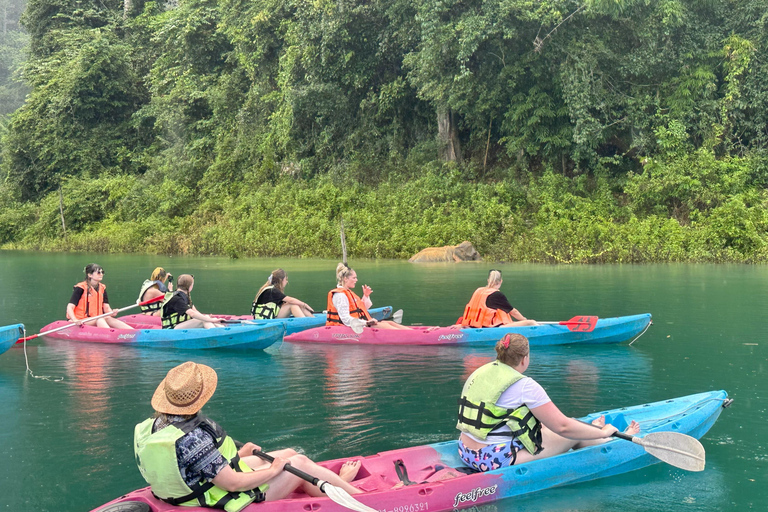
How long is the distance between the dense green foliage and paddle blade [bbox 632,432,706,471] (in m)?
18.2

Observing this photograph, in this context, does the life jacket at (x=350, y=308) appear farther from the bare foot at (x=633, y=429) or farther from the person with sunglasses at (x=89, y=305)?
the bare foot at (x=633, y=429)

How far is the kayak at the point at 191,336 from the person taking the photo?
1062 centimetres

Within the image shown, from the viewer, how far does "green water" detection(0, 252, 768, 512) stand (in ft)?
18.4

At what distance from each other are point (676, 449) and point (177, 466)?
3.34 metres

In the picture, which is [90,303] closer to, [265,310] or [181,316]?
[181,316]

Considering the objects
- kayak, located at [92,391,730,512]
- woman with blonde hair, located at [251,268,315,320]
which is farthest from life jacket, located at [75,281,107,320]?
kayak, located at [92,391,730,512]

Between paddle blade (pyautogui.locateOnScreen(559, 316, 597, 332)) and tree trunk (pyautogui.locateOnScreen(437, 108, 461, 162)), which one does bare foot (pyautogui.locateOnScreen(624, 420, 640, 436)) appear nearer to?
paddle blade (pyautogui.locateOnScreen(559, 316, 597, 332))

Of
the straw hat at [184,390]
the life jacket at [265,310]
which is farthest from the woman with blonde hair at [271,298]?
the straw hat at [184,390]

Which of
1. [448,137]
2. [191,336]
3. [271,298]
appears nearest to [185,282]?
[191,336]

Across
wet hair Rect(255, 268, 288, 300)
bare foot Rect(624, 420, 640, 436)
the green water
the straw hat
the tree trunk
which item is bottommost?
the green water

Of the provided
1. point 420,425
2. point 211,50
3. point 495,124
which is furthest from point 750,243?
point 211,50

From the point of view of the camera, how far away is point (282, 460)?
453 cm

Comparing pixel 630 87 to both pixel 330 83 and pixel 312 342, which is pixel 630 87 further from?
pixel 312 342

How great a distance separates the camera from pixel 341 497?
4.51 m
